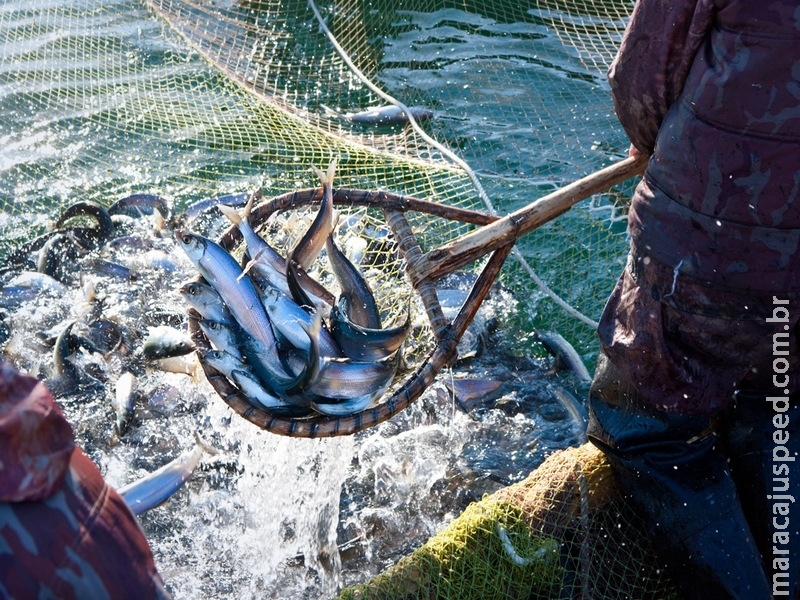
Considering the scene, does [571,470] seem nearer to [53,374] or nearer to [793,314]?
[793,314]

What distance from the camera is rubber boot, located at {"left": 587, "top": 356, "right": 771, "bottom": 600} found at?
2842mm

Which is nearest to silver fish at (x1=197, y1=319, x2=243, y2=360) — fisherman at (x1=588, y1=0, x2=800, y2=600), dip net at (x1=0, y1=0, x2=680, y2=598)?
dip net at (x1=0, y1=0, x2=680, y2=598)

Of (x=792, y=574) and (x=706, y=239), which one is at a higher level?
(x=706, y=239)

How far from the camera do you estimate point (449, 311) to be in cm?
541

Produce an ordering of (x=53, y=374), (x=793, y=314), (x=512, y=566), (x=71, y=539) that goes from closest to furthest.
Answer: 1. (x=71, y=539)
2. (x=793, y=314)
3. (x=512, y=566)
4. (x=53, y=374)

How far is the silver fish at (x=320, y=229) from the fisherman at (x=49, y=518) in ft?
8.07

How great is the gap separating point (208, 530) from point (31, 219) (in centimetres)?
379

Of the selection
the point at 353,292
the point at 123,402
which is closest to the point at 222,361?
the point at 353,292

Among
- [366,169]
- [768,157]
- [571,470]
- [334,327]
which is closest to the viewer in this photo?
[768,157]

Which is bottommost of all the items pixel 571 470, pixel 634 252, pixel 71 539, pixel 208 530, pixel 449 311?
pixel 208 530

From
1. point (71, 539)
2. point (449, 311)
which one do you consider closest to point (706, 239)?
point (71, 539)

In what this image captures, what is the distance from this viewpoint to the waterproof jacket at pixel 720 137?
2.34 metres

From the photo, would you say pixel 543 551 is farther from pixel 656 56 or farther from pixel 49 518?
pixel 49 518

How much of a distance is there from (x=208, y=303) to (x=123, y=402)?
1.62 metres
